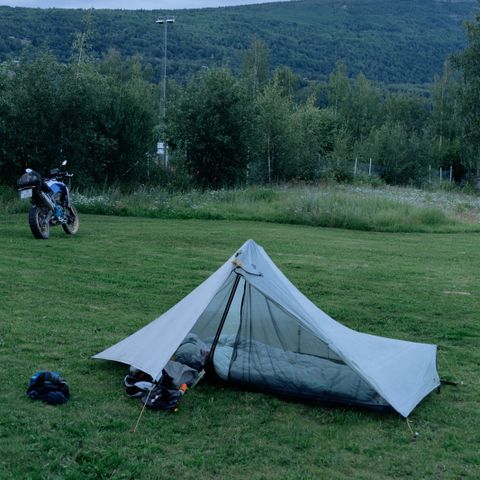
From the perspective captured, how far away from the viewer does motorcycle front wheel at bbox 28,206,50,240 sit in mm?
14820

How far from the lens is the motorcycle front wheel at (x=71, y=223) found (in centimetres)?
Answer: 1575

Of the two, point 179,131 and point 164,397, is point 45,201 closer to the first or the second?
point 164,397

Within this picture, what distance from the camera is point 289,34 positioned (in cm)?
14188

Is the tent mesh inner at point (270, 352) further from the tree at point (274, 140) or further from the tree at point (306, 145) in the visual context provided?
the tree at point (306, 145)

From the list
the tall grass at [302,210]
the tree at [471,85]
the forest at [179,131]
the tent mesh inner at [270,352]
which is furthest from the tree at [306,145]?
the tent mesh inner at [270,352]

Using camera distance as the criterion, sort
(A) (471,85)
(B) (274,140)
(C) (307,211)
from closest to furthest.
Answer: (C) (307,211) → (B) (274,140) → (A) (471,85)

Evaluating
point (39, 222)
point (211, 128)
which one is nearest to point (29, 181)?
point (39, 222)

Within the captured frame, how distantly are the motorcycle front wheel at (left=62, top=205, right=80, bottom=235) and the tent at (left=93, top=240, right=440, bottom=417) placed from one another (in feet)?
30.5

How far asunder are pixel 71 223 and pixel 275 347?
33.0 ft

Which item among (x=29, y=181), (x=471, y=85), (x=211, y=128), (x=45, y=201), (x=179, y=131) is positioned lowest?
(x=45, y=201)

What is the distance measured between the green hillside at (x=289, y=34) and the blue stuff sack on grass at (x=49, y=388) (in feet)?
225

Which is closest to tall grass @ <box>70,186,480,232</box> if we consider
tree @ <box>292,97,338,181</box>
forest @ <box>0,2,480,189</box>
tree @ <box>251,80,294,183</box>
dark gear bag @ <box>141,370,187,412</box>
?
forest @ <box>0,2,480,189</box>

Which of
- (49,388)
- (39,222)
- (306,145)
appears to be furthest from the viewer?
(306,145)

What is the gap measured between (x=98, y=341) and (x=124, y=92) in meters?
22.1
